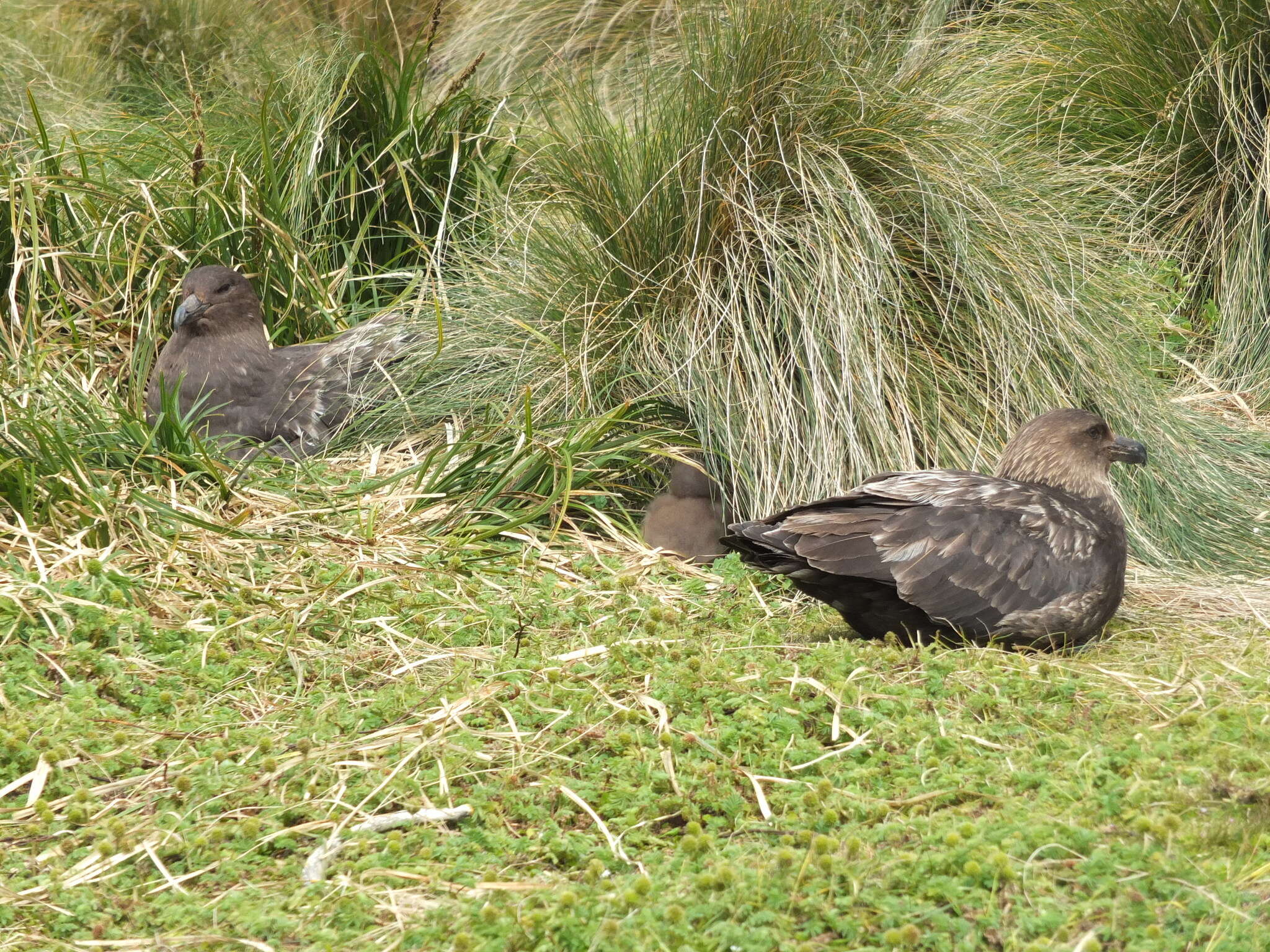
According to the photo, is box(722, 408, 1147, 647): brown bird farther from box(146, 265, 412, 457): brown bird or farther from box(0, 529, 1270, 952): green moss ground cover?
box(146, 265, 412, 457): brown bird

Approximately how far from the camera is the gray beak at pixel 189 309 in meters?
5.82

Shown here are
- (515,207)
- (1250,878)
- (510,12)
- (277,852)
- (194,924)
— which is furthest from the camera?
(510,12)

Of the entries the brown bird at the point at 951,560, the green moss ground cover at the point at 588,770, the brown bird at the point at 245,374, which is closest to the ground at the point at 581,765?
the green moss ground cover at the point at 588,770

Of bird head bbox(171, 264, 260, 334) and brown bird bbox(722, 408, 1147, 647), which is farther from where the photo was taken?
bird head bbox(171, 264, 260, 334)

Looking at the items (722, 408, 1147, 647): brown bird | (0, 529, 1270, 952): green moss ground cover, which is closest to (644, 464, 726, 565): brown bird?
(0, 529, 1270, 952): green moss ground cover

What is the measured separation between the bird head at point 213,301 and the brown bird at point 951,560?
2694mm

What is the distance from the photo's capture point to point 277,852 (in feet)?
10.3

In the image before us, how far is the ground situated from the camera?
2.65 m

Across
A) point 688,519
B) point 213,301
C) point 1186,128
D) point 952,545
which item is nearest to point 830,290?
point 688,519

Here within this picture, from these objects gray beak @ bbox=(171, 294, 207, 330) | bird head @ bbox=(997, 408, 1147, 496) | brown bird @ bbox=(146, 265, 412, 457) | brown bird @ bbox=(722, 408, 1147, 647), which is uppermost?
bird head @ bbox=(997, 408, 1147, 496)

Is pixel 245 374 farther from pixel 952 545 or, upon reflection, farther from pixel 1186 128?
pixel 1186 128

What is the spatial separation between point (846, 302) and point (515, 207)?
6.75 feet

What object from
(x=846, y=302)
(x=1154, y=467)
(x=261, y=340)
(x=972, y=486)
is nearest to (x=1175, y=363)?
(x=1154, y=467)

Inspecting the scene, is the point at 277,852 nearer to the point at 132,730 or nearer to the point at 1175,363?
the point at 132,730
